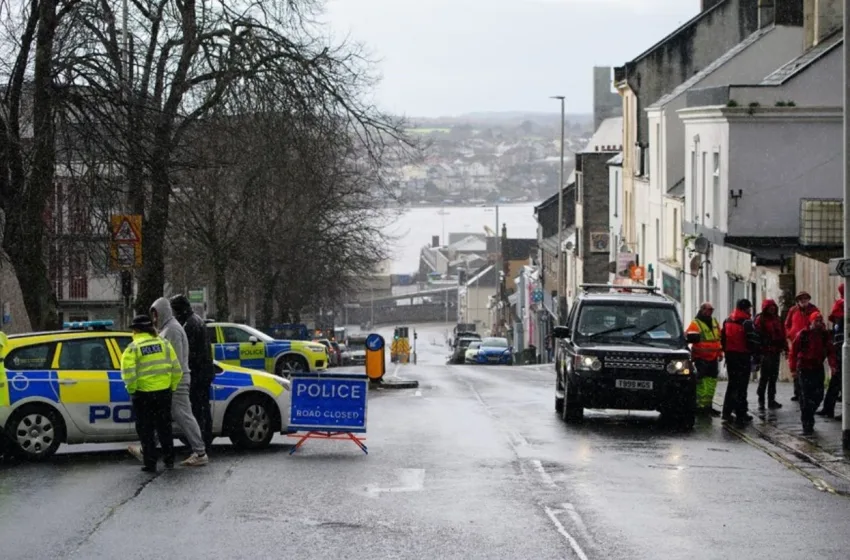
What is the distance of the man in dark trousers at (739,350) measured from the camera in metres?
21.4

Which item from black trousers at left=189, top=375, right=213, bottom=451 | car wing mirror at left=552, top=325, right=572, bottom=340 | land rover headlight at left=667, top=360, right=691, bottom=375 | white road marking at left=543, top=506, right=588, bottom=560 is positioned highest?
car wing mirror at left=552, top=325, right=572, bottom=340

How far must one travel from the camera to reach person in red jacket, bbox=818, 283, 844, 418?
20250 millimetres

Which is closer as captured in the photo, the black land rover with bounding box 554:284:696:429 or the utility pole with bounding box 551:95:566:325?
the black land rover with bounding box 554:284:696:429

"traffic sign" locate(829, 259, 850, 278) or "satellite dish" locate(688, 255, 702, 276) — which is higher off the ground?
"satellite dish" locate(688, 255, 702, 276)

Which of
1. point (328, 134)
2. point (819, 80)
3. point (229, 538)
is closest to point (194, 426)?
point (229, 538)

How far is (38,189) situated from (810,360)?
1189 cm

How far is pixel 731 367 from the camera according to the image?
2158 centimetres

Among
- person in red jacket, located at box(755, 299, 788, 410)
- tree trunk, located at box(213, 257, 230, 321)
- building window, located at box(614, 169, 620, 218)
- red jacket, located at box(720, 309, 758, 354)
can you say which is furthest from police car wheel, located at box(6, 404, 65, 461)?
building window, located at box(614, 169, 620, 218)

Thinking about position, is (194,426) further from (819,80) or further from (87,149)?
(819,80)

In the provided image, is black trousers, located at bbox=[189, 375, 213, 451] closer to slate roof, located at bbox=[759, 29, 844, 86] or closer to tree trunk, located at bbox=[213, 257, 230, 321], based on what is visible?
slate roof, located at bbox=[759, 29, 844, 86]

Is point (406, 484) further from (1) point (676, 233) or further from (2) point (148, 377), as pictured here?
(1) point (676, 233)

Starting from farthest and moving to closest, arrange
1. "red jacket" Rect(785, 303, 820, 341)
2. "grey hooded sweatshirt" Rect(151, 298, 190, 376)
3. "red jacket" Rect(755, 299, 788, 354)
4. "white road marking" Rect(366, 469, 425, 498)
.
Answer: "red jacket" Rect(755, 299, 788, 354) → "red jacket" Rect(785, 303, 820, 341) → "grey hooded sweatshirt" Rect(151, 298, 190, 376) → "white road marking" Rect(366, 469, 425, 498)

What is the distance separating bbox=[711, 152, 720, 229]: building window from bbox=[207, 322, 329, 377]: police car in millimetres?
11137

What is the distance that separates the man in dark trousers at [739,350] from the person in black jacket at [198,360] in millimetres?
8265
